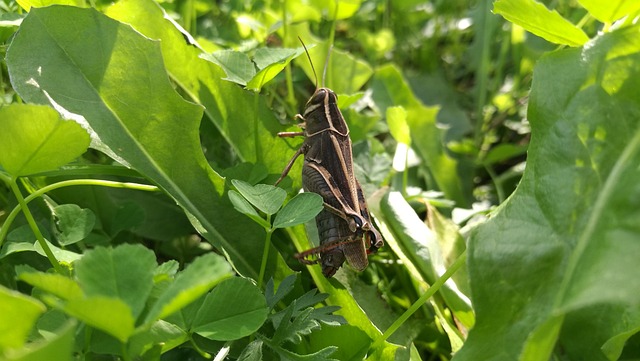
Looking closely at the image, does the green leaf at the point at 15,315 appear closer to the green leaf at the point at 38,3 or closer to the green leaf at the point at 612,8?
the green leaf at the point at 38,3

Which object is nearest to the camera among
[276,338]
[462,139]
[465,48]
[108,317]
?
[108,317]

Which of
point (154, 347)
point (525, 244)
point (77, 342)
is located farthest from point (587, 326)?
point (77, 342)

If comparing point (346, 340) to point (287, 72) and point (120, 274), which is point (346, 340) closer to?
point (120, 274)

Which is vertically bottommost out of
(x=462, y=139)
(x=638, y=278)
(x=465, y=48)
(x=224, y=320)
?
(x=462, y=139)

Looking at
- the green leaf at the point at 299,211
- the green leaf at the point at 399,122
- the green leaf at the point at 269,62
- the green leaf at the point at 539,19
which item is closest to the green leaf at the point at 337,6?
the green leaf at the point at 399,122

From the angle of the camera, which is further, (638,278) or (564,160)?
(564,160)

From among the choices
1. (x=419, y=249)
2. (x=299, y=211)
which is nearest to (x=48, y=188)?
(x=299, y=211)

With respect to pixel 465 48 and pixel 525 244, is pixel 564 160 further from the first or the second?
pixel 465 48
